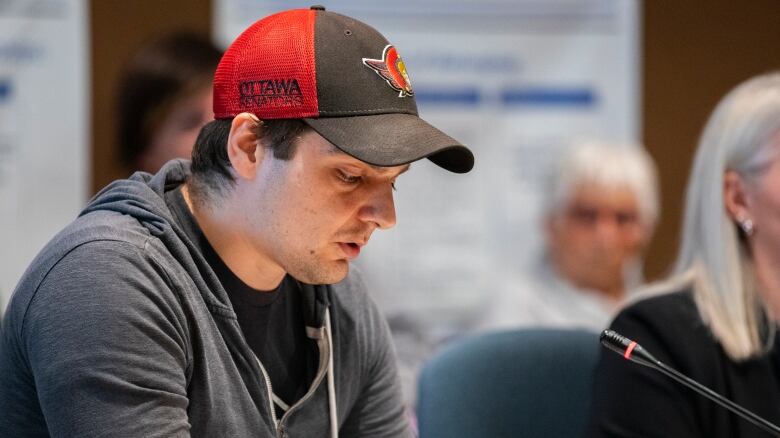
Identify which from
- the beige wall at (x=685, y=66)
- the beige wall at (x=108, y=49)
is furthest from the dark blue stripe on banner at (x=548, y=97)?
the beige wall at (x=108, y=49)

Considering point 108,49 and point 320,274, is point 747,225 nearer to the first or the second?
point 320,274

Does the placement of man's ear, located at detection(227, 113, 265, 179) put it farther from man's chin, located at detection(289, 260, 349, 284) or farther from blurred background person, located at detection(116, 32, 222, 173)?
blurred background person, located at detection(116, 32, 222, 173)

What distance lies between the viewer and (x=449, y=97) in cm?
325

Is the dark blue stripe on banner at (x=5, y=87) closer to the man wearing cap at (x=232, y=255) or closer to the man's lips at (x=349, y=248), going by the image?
the man wearing cap at (x=232, y=255)

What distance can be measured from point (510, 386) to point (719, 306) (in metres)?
0.42

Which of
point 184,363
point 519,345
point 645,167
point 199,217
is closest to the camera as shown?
point 184,363

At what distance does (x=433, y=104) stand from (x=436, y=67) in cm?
12

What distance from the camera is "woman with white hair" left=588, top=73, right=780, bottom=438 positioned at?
5.82 feet

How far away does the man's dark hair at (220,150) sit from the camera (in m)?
1.31

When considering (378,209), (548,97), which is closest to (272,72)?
(378,209)

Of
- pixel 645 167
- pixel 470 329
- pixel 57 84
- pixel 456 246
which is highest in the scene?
pixel 57 84

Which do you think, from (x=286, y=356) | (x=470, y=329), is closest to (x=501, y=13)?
(x=470, y=329)

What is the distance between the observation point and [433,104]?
10.6 ft

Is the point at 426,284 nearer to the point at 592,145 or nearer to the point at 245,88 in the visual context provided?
the point at 592,145
